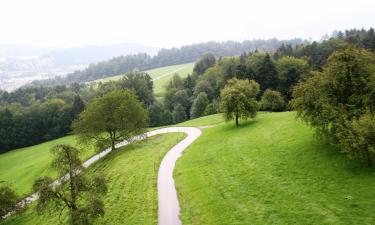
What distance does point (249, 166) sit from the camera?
35312 millimetres

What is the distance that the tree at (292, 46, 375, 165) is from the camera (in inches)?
1228

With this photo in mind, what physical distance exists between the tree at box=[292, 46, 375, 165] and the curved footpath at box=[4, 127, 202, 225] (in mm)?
15905

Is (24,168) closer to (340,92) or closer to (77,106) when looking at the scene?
(77,106)

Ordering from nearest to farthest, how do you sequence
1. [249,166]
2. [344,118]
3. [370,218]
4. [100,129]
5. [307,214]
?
[370,218], [307,214], [344,118], [249,166], [100,129]

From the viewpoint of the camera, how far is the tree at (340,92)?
31188mm

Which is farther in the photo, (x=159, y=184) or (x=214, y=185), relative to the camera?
(x=159, y=184)

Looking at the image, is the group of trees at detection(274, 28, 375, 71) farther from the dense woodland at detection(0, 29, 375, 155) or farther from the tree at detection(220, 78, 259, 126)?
the tree at detection(220, 78, 259, 126)

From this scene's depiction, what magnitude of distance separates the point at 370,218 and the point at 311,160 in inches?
424

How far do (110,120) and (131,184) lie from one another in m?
24.5

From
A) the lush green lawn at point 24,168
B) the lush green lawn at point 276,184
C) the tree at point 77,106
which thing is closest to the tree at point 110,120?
the lush green lawn at point 24,168

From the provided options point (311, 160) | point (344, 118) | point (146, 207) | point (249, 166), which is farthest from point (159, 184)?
point (344, 118)

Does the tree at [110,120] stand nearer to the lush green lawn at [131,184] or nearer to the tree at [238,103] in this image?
the lush green lawn at [131,184]

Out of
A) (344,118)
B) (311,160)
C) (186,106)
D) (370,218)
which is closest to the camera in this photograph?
(370,218)

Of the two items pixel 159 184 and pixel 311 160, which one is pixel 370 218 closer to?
pixel 311 160
